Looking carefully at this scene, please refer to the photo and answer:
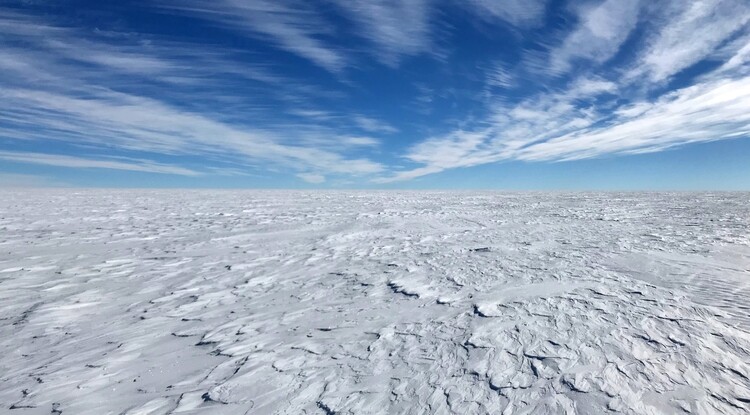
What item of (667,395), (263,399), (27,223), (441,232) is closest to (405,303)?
(263,399)

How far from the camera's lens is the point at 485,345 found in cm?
246

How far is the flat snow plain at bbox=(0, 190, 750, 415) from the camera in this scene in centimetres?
191

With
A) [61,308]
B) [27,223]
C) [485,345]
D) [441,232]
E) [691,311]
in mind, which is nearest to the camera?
[485,345]

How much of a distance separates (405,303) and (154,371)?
2.09 meters

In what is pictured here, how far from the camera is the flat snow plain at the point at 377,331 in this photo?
1905 millimetres

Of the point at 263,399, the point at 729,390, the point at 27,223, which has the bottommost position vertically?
the point at 729,390

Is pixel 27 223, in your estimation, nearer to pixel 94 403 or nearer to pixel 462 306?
pixel 94 403

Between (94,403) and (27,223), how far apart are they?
33.5ft

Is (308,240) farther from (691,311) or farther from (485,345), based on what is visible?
(691,311)

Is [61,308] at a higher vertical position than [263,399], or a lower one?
higher

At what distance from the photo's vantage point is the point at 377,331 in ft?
9.00

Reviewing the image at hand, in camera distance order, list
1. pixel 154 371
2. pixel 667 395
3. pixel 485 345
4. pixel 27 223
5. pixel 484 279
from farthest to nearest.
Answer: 1. pixel 27 223
2. pixel 484 279
3. pixel 485 345
4. pixel 154 371
5. pixel 667 395

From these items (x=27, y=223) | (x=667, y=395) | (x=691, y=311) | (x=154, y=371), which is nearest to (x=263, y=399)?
(x=154, y=371)

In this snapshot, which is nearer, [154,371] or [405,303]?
[154,371]
